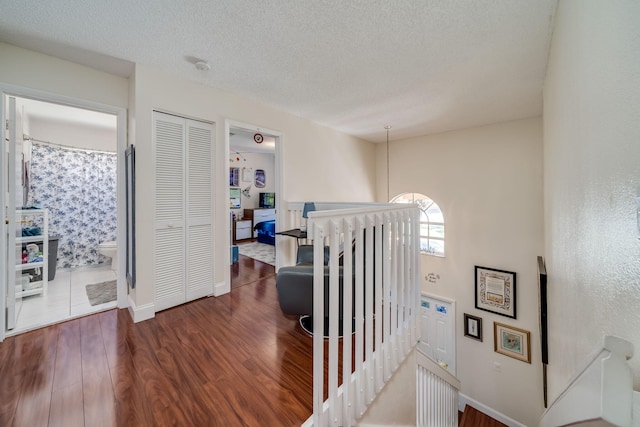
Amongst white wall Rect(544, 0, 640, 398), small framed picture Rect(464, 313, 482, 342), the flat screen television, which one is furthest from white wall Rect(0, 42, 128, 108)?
small framed picture Rect(464, 313, 482, 342)

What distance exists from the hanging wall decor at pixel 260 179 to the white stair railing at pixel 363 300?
20.5 feet

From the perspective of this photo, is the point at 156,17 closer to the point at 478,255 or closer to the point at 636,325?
the point at 636,325

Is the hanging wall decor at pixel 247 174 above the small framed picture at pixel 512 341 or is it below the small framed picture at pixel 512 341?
above

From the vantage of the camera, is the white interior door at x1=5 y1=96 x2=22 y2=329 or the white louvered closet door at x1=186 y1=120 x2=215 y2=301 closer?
the white interior door at x1=5 y1=96 x2=22 y2=329

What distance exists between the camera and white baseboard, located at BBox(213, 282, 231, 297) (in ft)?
9.34

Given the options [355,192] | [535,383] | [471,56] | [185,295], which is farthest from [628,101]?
[535,383]

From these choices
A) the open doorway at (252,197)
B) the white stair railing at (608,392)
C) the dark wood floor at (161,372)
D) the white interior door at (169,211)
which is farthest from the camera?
the open doorway at (252,197)

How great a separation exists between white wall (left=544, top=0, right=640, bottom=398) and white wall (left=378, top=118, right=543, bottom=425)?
298 cm

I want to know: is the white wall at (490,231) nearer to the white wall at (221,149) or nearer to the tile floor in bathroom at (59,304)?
the white wall at (221,149)

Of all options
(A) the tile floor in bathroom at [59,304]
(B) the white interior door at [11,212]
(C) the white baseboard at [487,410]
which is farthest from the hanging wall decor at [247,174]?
(C) the white baseboard at [487,410]

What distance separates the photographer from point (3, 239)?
6.57ft

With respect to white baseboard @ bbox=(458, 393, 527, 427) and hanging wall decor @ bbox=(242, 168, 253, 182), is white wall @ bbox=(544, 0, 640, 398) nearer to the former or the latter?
white baseboard @ bbox=(458, 393, 527, 427)

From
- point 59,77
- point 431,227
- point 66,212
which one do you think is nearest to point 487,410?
point 431,227

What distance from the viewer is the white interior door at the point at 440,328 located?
437cm
